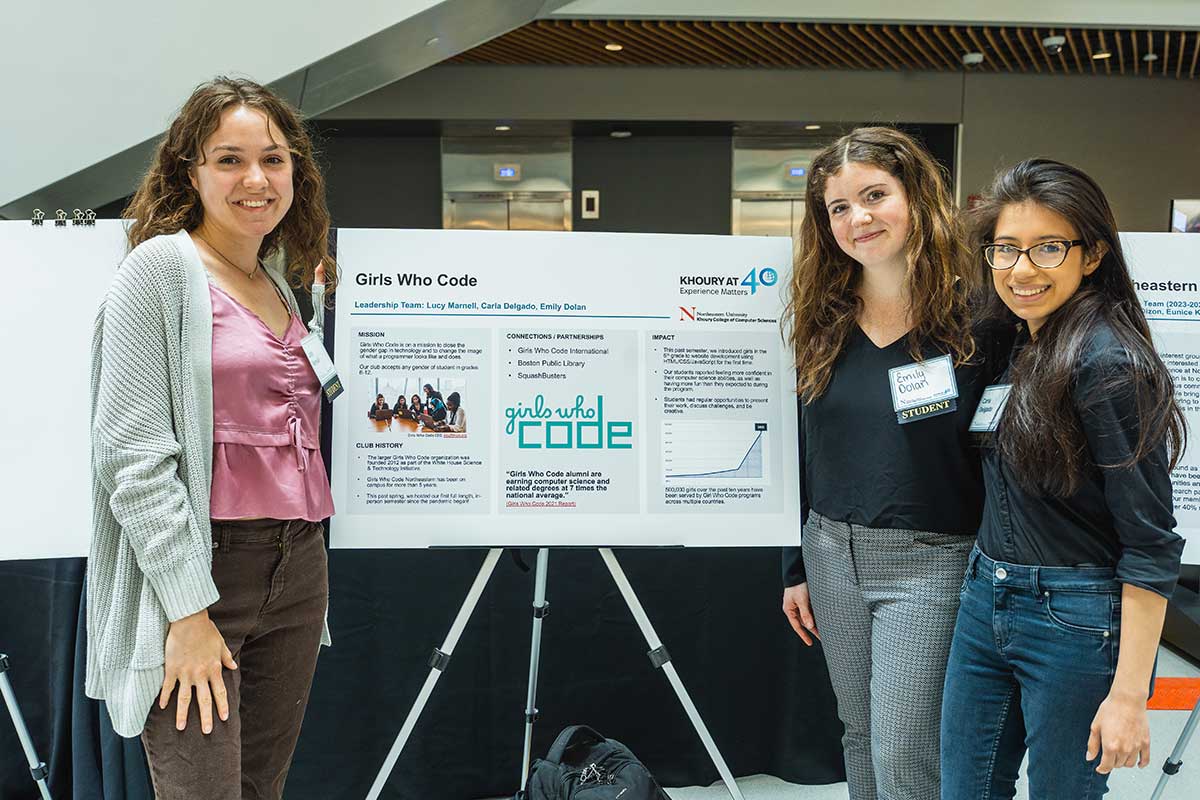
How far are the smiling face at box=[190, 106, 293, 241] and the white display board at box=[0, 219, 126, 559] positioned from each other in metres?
0.71

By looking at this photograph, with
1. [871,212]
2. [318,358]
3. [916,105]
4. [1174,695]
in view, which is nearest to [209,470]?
[318,358]

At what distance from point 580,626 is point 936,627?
132 cm

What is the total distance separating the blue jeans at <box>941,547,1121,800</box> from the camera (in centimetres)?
144

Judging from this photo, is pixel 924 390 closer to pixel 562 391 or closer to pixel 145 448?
pixel 562 391

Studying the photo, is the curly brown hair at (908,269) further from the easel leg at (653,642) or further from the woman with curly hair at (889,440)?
the easel leg at (653,642)

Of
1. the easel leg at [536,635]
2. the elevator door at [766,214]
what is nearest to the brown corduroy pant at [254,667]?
the easel leg at [536,635]

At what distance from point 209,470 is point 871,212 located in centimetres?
131

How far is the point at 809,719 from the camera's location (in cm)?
282

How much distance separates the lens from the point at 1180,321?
223cm

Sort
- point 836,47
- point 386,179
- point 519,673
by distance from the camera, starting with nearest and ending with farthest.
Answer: point 519,673
point 836,47
point 386,179

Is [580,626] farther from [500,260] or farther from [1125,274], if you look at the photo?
[1125,274]

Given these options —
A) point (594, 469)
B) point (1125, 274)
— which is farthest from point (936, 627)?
point (594, 469)

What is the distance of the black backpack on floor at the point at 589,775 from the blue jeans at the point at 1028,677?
0.80 metres

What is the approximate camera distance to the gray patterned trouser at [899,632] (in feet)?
5.57
